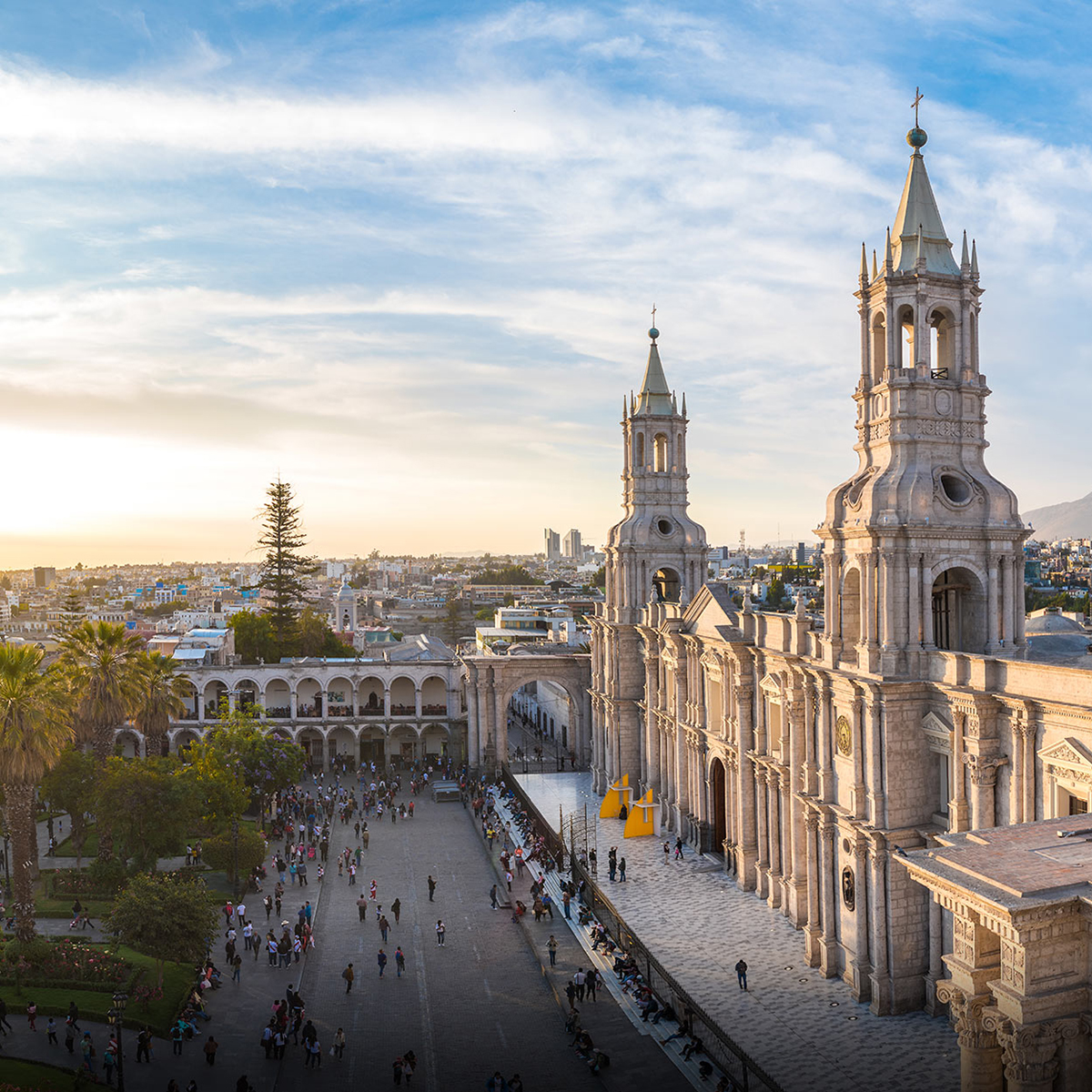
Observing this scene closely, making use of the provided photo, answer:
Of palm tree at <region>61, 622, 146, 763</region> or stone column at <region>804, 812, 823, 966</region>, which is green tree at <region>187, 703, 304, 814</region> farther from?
stone column at <region>804, 812, 823, 966</region>

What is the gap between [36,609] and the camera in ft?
493

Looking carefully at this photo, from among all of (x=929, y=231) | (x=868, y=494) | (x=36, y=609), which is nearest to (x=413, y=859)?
(x=868, y=494)

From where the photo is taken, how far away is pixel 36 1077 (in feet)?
64.6

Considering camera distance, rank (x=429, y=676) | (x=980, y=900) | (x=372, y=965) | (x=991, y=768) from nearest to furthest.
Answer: (x=980, y=900) → (x=991, y=768) → (x=372, y=965) → (x=429, y=676)

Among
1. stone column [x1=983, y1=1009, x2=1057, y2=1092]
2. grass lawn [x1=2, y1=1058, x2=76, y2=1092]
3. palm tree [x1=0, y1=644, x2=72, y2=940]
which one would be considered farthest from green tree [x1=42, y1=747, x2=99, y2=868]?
stone column [x1=983, y1=1009, x2=1057, y2=1092]

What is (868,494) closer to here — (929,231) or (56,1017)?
(929,231)

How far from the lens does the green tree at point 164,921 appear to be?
74.7ft

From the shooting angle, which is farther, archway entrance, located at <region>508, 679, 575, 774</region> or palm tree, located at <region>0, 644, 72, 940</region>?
archway entrance, located at <region>508, 679, 575, 774</region>

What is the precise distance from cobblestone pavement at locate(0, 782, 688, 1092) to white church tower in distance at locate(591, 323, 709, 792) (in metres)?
10.9

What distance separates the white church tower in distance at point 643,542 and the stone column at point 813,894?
1703cm

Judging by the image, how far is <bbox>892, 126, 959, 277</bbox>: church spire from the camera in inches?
922

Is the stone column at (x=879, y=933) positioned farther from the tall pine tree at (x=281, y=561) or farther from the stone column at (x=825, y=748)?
the tall pine tree at (x=281, y=561)

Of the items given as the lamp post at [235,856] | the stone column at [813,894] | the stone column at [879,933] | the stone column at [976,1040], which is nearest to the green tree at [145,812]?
the lamp post at [235,856]

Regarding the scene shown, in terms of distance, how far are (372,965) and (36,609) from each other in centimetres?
14344
